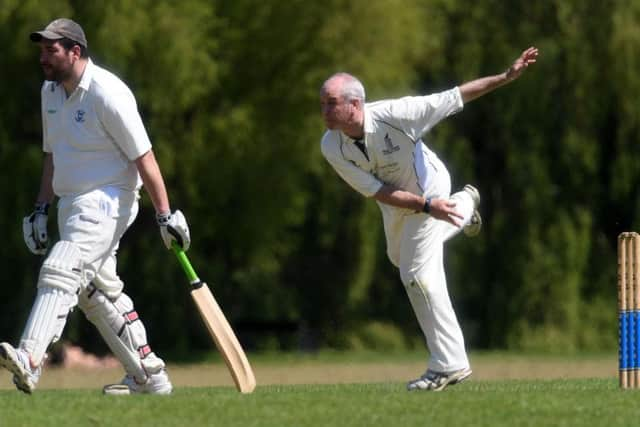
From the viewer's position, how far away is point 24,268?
20125 millimetres

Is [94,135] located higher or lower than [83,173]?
higher

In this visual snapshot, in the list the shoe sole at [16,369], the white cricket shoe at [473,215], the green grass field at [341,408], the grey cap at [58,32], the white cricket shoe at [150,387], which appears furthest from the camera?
the white cricket shoe at [473,215]

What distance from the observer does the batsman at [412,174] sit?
8406mm

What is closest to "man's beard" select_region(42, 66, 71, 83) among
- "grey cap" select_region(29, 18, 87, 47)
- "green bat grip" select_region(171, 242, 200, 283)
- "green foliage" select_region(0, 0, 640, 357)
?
"grey cap" select_region(29, 18, 87, 47)

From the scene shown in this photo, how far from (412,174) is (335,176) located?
12.9 metres

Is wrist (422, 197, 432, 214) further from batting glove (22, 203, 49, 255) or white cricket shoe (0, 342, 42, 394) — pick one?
white cricket shoe (0, 342, 42, 394)

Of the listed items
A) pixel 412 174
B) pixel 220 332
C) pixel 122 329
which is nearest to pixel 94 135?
pixel 122 329

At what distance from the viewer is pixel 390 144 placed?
28.1ft

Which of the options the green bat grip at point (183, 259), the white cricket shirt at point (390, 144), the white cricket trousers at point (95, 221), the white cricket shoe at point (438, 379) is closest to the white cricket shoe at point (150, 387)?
the green bat grip at point (183, 259)

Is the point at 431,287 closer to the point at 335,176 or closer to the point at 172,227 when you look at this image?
the point at 172,227

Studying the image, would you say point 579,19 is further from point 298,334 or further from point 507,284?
point 298,334

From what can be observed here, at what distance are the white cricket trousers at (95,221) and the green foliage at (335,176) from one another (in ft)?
38.7

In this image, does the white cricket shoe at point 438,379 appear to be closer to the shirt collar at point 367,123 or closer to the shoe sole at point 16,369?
the shirt collar at point 367,123

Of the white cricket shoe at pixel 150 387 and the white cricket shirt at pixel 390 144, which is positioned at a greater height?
the white cricket shirt at pixel 390 144
